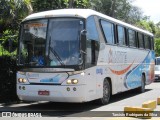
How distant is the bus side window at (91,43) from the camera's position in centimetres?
1268

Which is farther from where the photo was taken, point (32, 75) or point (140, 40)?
point (140, 40)

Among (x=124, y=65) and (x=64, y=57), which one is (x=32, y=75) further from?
(x=124, y=65)

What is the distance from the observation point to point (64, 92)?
12078 mm

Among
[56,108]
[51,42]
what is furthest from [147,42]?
[51,42]

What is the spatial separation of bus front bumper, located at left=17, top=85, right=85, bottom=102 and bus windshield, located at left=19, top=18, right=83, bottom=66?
0.75 m

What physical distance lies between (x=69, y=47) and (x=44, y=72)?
1.15 metres

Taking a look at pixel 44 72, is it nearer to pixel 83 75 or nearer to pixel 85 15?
pixel 83 75

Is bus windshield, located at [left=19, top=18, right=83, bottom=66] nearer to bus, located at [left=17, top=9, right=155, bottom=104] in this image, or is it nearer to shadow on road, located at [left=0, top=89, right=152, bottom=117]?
bus, located at [left=17, top=9, right=155, bottom=104]

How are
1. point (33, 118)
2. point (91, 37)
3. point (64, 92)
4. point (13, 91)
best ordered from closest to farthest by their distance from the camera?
point (33, 118)
point (64, 92)
point (91, 37)
point (13, 91)

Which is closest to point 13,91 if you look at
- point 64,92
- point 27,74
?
point 27,74

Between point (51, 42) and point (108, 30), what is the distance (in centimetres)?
A: 324

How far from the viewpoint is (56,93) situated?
12.2 m

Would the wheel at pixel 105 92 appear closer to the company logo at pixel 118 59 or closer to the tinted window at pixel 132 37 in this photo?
the company logo at pixel 118 59

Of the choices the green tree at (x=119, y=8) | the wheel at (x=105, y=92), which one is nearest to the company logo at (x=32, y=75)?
the wheel at (x=105, y=92)
